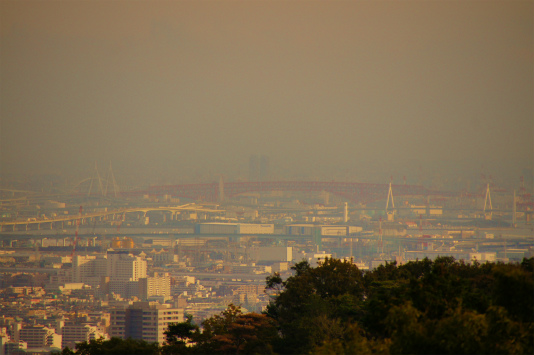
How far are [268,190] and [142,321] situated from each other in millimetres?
35522

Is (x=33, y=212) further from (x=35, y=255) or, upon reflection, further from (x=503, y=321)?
(x=503, y=321)

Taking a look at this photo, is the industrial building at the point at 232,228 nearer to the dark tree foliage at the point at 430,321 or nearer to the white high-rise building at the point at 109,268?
the white high-rise building at the point at 109,268

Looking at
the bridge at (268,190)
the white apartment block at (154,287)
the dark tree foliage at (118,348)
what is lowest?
the white apartment block at (154,287)

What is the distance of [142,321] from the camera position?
22078 mm

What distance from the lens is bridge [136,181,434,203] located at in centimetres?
5497

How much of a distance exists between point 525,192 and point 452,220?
5.48 m

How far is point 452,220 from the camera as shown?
5056 cm

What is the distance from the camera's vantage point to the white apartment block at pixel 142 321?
71.1ft

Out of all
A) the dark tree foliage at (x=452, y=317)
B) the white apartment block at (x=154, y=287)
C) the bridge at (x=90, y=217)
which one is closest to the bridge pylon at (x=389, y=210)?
the bridge at (x=90, y=217)

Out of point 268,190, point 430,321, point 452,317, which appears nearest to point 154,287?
point 268,190

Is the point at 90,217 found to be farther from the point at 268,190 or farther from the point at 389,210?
the point at 389,210

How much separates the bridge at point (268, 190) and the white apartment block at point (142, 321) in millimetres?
31929

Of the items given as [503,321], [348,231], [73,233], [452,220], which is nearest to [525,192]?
[452,220]

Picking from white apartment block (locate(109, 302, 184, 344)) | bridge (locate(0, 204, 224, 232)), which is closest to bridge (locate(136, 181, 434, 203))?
bridge (locate(0, 204, 224, 232))
